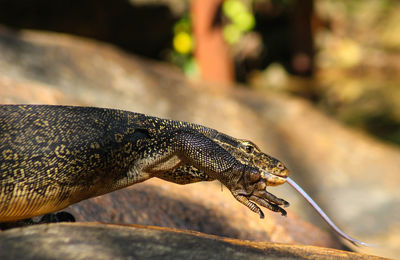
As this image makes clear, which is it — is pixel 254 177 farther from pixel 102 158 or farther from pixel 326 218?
pixel 102 158

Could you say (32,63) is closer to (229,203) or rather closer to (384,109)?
(229,203)

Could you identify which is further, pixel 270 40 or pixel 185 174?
pixel 270 40

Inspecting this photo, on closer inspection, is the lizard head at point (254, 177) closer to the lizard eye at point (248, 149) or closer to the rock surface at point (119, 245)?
the lizard eye at point (248, 149)

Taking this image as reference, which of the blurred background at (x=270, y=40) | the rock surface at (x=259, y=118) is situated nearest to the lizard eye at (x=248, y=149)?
the rock surface at (x=259, y=118)

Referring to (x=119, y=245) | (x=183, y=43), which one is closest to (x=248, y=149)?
(x=119, y=245)

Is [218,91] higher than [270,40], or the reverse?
[270,40]

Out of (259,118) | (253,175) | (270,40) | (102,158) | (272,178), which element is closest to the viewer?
(102,158)

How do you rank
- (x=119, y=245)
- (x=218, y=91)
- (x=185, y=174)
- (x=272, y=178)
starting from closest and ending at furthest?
(x=119, y=245) < (x=272, y=178) < (x=185, y=174) < (x=218, y=91)
